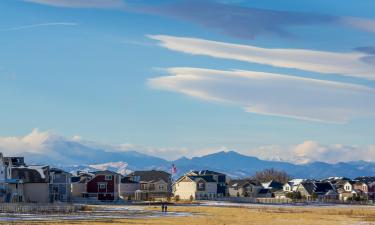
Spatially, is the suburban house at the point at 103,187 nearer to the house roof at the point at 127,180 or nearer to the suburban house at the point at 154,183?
the house roof at the point at 127,180

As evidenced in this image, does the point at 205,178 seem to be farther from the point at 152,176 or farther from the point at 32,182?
the point at 32,182

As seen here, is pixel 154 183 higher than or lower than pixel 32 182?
higher

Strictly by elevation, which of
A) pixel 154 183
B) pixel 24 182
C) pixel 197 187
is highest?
pixel 154 183

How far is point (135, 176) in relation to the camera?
184625 millimetres

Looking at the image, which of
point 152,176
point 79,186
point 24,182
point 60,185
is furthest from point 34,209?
point 152,176

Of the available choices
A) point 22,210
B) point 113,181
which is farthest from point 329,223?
point 113,181

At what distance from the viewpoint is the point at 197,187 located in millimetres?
192875

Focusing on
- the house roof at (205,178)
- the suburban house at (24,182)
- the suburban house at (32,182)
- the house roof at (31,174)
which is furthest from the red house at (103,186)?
the house roof at (205,178)

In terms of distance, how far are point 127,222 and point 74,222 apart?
5.70 meters

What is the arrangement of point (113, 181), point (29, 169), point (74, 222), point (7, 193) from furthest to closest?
point (113, 181) < point (29, 169) < point (7, 193) < point (74, 222)

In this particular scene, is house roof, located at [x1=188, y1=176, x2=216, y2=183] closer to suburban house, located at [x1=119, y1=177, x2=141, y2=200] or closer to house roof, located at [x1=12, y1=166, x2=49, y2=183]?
suburban house, located at [x1=119, y1=177, x2=141, y2=200]

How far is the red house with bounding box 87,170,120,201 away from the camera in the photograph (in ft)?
519

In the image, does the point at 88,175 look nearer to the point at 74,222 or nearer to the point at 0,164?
the point at 0,164

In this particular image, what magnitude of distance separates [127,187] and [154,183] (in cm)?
1175
